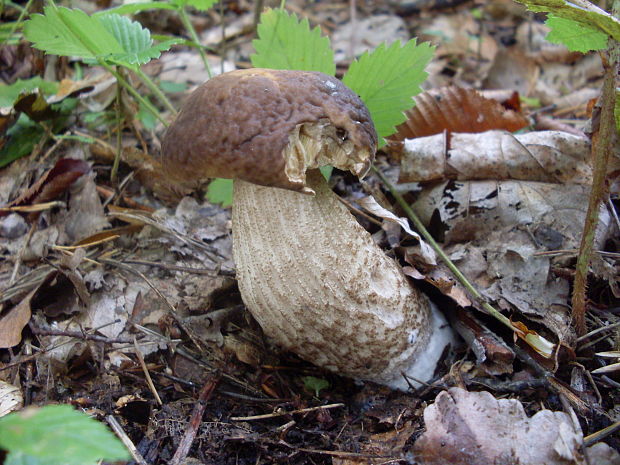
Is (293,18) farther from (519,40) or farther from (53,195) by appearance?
(519,40)

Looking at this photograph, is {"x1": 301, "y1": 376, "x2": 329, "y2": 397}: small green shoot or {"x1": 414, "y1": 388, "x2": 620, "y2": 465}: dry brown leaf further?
{"x1": 301, "y1": 376, "x2": 329, "y2": 397}: small green shoot

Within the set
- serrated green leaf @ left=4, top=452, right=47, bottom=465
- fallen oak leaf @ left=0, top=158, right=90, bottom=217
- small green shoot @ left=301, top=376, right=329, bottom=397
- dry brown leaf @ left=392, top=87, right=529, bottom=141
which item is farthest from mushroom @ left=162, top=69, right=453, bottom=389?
fallen oak leaf @ left=0, top=158, right=90, bottom=217

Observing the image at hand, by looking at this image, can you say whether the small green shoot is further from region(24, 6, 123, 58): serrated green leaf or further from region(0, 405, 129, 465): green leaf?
region(24, 6, 123, 58): serrated green leaf

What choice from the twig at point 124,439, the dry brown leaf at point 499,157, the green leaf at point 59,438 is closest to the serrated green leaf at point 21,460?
the green leaf at point 59,438

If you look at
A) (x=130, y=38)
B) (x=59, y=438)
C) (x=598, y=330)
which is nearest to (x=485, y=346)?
(x=598, y=330)

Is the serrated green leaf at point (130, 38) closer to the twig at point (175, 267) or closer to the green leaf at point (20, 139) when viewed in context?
the twig at point (175, 267)

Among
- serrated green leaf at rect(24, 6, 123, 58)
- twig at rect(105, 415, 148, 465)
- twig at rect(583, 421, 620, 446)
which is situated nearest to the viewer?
twig at rect(583, 421, 620, 446)
